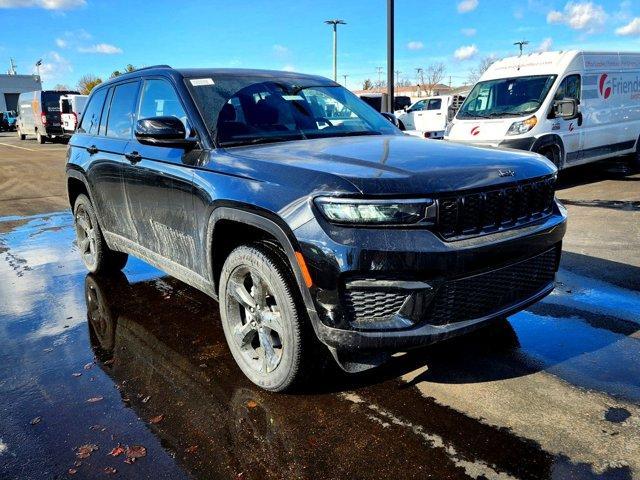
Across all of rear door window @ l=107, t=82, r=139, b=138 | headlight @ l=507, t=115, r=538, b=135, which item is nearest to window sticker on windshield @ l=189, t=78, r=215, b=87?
rear door window @ l=107, t=82, r=139, b=138

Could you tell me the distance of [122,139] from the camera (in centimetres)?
448

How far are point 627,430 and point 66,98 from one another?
2791 cm

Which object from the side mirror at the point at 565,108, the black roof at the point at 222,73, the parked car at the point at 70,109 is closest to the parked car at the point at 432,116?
the side mirror at the point at 565,108

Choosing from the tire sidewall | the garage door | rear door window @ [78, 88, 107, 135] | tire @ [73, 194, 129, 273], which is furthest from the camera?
the garage door

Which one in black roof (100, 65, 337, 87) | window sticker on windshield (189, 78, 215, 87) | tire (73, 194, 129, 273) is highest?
black roof (100, 65, 337, 87)

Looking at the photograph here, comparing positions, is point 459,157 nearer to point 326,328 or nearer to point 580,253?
point 326,328

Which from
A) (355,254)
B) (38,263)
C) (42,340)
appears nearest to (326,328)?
(355,254)

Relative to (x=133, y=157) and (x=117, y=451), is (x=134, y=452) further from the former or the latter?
(x=133, y=157)

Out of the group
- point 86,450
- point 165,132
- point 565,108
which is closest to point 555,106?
point 565,108

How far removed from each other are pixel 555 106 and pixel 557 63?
0.89 metres

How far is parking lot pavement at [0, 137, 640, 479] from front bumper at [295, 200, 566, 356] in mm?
514

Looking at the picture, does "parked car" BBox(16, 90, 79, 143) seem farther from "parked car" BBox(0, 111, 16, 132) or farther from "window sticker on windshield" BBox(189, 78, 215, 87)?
"window sticker on windshield" BBox(189, 78, 215, 87)

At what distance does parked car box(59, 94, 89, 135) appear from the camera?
25188mm

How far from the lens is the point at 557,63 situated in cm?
980
